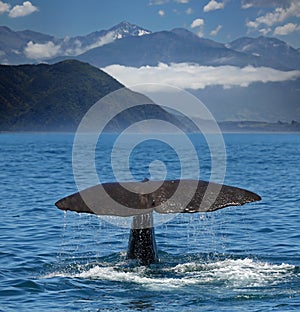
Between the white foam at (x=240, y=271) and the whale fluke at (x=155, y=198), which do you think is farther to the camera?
the white foam at (x=240, y=271)

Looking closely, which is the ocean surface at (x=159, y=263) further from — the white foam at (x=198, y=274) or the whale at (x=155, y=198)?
the whale at (x=155, y=198)

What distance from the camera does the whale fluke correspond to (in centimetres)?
831

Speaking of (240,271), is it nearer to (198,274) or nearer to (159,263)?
(198,274)

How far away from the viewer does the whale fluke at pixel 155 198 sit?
831cm

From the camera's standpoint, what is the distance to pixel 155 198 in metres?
8.63

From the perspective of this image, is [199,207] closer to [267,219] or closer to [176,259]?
[176,259]

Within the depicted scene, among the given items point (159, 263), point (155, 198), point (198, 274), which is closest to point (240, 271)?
point (198, 274)

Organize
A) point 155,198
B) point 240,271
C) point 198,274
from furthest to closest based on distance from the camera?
1. point 240,271
2. point 198,274
3. point 155,198

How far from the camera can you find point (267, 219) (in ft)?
57.0

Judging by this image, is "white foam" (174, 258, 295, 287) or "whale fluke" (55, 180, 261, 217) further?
"white foam" (174, 258, 295, 287)

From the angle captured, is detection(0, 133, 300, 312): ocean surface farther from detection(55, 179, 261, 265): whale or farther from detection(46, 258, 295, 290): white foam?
detection(55, 179, 261, 265): whale

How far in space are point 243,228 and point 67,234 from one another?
4.47 m

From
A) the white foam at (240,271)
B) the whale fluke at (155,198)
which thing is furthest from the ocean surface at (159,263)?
the whale fluke at (155,198)

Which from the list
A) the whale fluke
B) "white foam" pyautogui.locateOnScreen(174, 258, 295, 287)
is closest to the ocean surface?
"white foam" pyautogui.locateOnScreen(174, 258, 295, 287)
